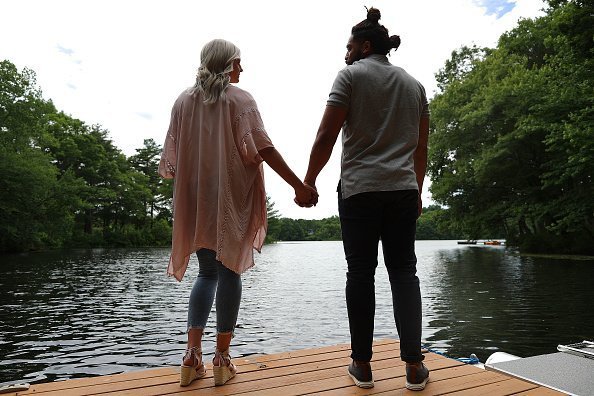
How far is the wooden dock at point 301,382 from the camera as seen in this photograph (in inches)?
97.0

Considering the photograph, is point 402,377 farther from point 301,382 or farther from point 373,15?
point 373,15

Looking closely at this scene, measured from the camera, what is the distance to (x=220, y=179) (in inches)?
102

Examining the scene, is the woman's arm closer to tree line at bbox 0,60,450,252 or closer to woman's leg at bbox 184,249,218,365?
woman's leg at bbox 184,249,218,365

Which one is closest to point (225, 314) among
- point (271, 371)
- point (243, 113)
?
point (271, 371)

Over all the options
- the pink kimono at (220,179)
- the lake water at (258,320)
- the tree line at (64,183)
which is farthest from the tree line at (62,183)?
the pink kimono at (220,179)

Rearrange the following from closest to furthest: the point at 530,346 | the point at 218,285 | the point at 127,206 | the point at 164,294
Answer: the point at 218,285 < the point at 530,346 < the point at 164,294 < the point at 127,206

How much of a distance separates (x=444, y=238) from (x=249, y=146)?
125397 millimetres

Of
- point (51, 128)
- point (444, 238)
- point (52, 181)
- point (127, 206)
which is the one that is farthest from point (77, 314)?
point (444, 238)

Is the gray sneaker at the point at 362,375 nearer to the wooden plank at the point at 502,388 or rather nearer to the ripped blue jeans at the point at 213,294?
the wooden plank at the point at 502,388

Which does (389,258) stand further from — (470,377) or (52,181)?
(52,181)

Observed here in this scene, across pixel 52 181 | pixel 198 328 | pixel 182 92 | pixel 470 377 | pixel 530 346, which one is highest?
pixel 52 181

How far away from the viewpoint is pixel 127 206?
185ft

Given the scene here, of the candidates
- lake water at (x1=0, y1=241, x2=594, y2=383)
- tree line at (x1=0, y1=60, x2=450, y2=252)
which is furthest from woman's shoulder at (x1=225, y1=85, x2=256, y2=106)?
tree line at (x1=0, y1=60, x2=450, y2=252)

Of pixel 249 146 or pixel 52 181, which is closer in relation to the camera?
pixel 249 146
